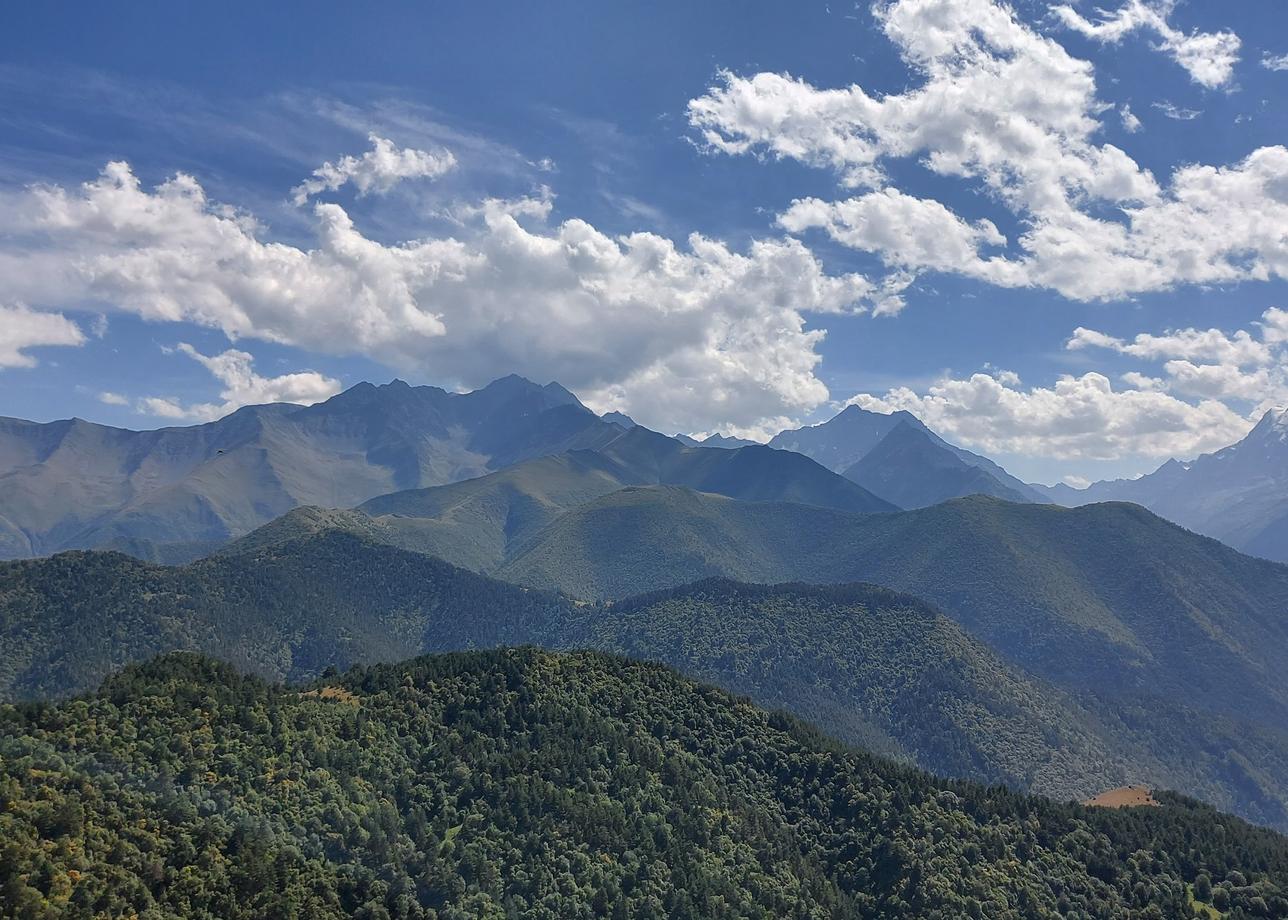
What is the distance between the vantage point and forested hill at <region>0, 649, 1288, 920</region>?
117m

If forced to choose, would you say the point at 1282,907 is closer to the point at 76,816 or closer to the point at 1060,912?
the point at 1060,912

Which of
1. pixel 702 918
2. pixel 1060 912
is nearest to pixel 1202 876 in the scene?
pixel 1060 912

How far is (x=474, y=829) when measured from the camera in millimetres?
162250

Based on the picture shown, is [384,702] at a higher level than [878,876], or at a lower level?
higher

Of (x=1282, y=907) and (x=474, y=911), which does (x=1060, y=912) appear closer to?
(x=1282, y=907)

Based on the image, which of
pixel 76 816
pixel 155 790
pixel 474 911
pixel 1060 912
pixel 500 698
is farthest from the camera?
pixel 500 698

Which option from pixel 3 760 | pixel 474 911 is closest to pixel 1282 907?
pixel 474 911

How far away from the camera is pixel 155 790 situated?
128375mm

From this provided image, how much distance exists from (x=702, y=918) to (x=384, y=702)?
257 ft

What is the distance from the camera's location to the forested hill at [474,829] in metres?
117

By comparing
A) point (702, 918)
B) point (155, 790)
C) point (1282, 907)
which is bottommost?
point (702, 918)

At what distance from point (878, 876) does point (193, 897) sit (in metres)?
126

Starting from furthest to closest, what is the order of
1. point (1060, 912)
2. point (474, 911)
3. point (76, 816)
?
1. point (1060, 912)
2. point (474, 911)
3. point (76, 816)

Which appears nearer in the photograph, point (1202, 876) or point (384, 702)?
point (1202, 876)
